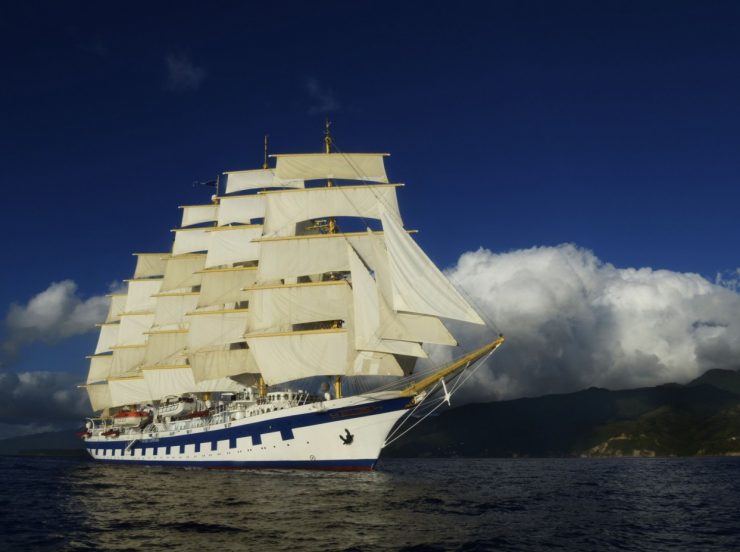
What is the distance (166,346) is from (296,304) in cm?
2846

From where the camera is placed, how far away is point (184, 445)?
6425 centimetres

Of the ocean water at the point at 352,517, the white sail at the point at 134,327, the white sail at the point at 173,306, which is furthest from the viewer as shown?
the white sail at the point at 134,327

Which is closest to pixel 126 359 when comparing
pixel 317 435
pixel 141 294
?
pixel 141 294

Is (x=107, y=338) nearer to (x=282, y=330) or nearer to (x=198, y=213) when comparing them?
(x=198, y=213)

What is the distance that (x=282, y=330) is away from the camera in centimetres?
6209

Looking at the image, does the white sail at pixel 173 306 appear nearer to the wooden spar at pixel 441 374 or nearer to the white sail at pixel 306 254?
the white sail at pixel 306 254

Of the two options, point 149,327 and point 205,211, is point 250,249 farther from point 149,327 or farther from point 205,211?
point 149,327

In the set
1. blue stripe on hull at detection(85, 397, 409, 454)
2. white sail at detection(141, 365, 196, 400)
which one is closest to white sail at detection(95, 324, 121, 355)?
white sail at detection(141, 365, 196, 400)

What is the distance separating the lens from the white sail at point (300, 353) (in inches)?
2283

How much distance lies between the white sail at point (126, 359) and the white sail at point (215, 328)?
22388mm

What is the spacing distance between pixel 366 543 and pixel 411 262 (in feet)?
82.7

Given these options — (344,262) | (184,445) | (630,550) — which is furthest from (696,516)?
(184,445)

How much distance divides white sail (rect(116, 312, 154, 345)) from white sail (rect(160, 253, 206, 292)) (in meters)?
10.2

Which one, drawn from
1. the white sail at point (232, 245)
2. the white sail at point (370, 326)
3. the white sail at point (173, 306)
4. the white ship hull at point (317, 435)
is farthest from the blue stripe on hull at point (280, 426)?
the white sail at point (232, 245)
